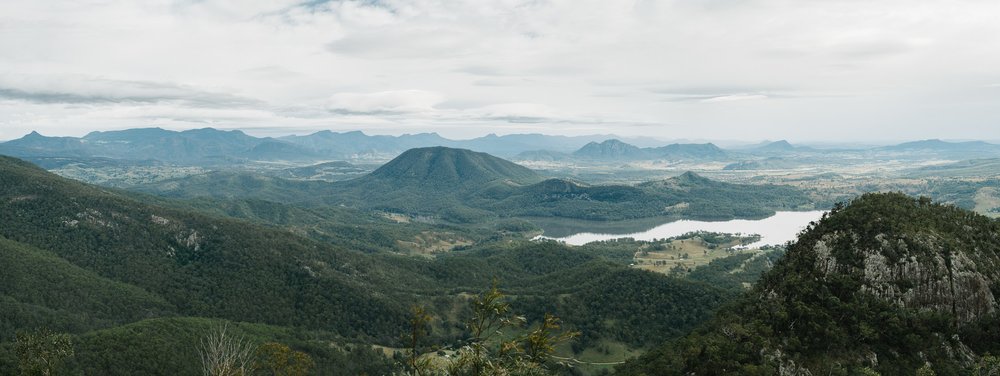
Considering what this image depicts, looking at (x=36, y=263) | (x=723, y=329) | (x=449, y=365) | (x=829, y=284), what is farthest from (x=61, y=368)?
(x=829, y=284)

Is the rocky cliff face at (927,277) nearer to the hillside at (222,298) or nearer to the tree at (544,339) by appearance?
the tree at (544,339)

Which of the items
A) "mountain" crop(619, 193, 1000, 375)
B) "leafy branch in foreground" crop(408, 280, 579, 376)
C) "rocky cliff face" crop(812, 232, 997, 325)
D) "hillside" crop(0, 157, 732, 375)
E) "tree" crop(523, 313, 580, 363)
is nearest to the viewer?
"tree" crop(523, 313, 580, 363)

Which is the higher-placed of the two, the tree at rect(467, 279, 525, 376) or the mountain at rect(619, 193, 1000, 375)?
the tree at rect(467, 279, 525, 376)

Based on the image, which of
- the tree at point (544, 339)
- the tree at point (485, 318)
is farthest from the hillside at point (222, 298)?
the tree at point (544, 339)

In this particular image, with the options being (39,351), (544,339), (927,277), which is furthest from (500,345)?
(927,277)

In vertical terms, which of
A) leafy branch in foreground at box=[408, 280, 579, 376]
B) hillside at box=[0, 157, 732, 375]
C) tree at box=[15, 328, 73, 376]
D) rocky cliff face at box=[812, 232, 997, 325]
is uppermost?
leafy branch in foreground at box=[408, 280, 579, 376]

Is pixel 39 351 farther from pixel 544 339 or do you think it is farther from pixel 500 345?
pixel 544 339

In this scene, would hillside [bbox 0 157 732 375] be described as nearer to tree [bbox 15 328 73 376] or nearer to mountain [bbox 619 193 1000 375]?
tree [bbox 15 328 73 376]

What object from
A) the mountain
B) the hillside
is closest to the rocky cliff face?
the mountain
